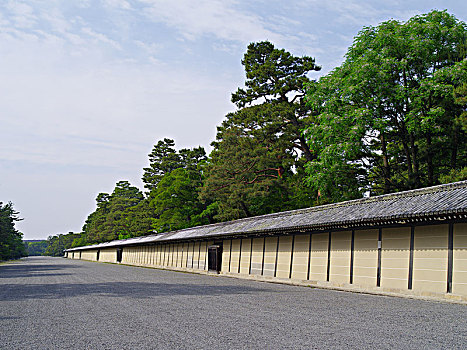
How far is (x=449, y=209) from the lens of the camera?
511 inches

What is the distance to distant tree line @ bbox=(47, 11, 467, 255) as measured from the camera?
2719 centimetres

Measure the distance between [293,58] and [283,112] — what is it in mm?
6518

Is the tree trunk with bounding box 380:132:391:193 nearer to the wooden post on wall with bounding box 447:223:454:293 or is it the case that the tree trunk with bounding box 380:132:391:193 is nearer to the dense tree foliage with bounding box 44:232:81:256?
the wooden post on wall with bounding box 447:223:454:293

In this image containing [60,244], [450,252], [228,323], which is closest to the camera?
[228,323]

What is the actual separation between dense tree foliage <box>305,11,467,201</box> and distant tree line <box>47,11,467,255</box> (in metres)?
0.07

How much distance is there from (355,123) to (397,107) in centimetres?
297

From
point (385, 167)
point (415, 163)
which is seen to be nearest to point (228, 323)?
point (415, 163)

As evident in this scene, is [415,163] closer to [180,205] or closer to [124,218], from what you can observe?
[180,205]

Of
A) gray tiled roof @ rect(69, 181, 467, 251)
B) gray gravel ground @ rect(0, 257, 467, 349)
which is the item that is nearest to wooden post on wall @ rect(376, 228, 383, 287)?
gray tiled roof @ rect(69, 181, 467, 251)

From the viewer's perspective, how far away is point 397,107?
93.5 feet

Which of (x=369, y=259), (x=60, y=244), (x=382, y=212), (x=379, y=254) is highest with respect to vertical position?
(x=382, y=212)

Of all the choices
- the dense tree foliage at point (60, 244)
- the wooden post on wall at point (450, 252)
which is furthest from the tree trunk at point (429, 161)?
the dense tree foliage at point (60, 244)

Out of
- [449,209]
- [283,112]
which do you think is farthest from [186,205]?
[449,209]

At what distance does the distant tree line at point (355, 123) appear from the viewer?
27188mm
